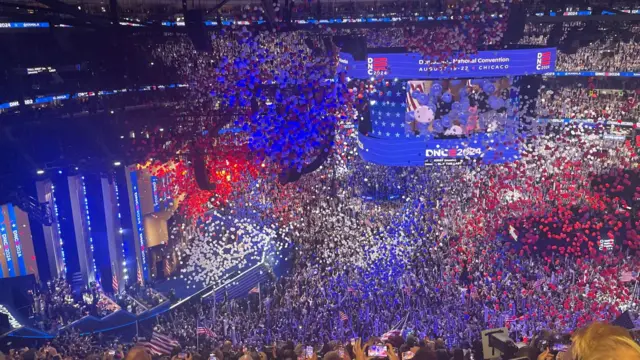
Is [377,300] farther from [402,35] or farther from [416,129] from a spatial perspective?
[402,35]

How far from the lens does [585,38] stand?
420 inches

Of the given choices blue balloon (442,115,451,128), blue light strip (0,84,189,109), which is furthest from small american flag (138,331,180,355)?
blue balloon (442,115,451,128)

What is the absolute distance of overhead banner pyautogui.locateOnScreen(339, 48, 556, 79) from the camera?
1029 centimetres

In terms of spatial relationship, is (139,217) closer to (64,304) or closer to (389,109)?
(64,304)

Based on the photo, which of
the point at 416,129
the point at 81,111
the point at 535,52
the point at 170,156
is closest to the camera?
the point at 81,111

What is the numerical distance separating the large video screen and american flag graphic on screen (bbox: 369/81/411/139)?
0.26 meters

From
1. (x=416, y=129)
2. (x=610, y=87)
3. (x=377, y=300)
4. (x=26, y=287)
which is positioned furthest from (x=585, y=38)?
(x=26, y=287)

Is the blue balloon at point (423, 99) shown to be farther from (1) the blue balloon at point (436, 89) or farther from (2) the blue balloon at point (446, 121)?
(2) the blue balloon at point (446, 121)

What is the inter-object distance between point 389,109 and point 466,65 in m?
2.14

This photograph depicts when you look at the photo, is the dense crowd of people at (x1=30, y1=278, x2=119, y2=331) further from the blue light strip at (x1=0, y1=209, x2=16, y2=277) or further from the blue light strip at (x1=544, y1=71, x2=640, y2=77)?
the blue light strip at (x1=544, y1=71, x2=640, y2=77)

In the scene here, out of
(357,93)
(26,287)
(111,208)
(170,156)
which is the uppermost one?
(357,93)

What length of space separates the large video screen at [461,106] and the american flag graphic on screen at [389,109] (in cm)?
26

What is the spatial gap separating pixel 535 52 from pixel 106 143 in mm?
8311

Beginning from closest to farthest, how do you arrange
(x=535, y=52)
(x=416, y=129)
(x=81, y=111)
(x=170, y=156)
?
1. (x=81, y=111)
2. (x=535, y=52)
3. (x=170, y=156)
4. (x=416, y=129)
